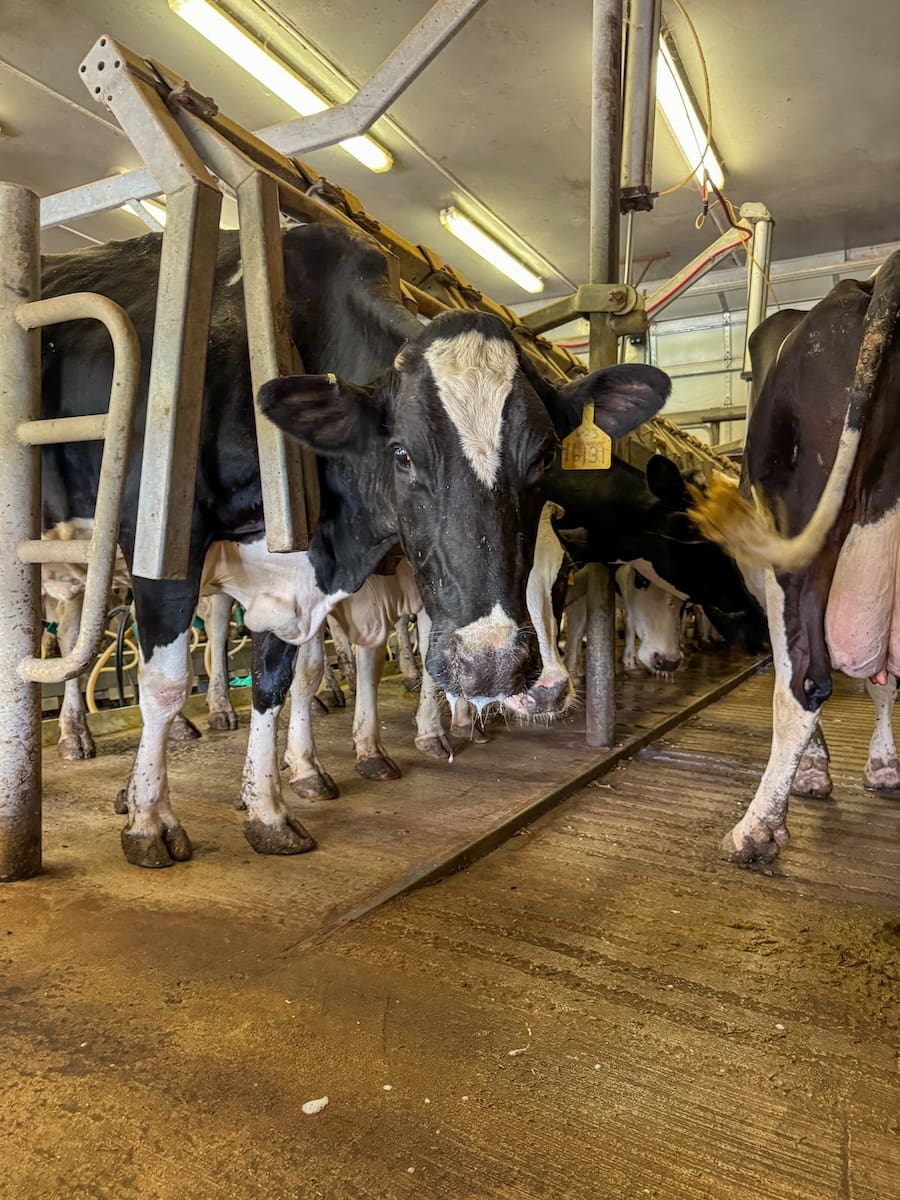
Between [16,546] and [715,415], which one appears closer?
[16,546]

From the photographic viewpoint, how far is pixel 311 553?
9.50 feet

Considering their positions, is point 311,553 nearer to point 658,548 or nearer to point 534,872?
point 534,872

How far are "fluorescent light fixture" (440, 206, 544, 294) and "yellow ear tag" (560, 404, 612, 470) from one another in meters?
8.06

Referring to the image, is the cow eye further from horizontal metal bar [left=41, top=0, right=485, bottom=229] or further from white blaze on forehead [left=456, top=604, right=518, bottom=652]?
horizontal metal bar [left=41, top=0, right=485, bottom=229]

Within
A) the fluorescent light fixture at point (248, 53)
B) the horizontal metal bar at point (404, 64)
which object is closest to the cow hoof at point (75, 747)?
the horizontal metal bar at point (404, 64)

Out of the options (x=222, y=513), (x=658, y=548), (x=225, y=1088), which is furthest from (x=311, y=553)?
→ (x=658, y=548)

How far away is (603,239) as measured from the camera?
13.9 ft

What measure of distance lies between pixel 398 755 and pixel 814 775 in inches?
80.7

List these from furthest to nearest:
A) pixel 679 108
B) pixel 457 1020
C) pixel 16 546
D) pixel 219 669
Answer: pixel 679 108 < pixel 219 669 < pixel 16 546 < pixel 457 1020

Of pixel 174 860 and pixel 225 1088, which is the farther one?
pixel 174 860

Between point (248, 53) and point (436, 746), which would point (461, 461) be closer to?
point (436, 746)

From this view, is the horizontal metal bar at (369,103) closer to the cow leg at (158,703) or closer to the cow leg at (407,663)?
the cow leg at (158,703)

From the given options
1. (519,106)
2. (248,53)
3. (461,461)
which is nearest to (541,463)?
(461,461)

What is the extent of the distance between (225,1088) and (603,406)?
90.7 inches
